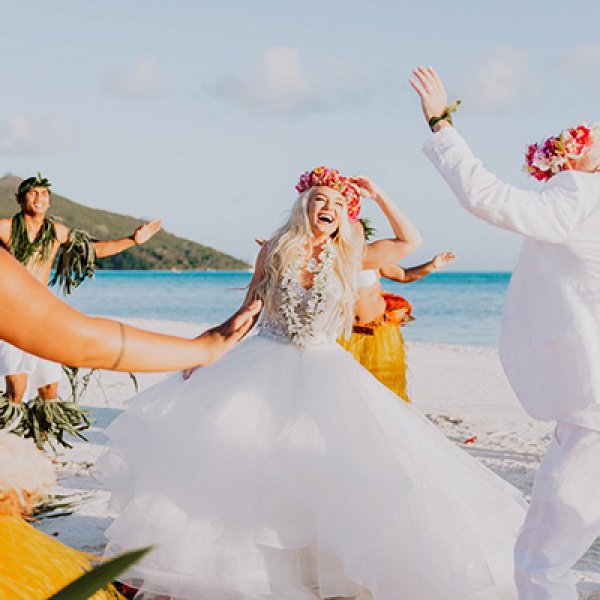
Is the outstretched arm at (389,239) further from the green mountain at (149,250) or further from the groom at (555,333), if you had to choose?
the green mountain at (149,250)

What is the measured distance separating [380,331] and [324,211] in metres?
2.12

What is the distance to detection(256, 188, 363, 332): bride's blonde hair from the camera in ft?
17.4

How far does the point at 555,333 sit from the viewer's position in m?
3.49

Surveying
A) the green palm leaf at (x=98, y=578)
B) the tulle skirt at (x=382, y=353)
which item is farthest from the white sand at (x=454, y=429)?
the green palm leaf at (x=98, y=578)

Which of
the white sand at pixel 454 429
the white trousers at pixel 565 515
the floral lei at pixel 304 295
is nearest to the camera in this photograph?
the white trousers at pixel 565 515

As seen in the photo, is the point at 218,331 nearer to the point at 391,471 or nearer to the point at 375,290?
the point at 391,471

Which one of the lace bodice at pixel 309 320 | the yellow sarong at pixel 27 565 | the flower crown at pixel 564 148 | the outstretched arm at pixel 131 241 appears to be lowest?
the yellow sarong at pixel 27 565

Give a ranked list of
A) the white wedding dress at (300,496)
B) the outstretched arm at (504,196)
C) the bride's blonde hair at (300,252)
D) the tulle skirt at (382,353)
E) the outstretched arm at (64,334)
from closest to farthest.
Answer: the outstretched arm at (64,334), the outstretched arm at (504,196), the white wedding dress at (300,496), the bride's blonde hair at (300,252), the tulle skirt at (382,353)

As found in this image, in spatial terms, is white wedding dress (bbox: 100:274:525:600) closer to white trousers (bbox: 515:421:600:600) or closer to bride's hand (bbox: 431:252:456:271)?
white trousers (bbox: 515:421:600:600)

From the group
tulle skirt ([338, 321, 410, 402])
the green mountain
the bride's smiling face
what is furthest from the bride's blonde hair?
the green mountain

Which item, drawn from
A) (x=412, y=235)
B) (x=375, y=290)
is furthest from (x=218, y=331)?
(x=375, y=290)

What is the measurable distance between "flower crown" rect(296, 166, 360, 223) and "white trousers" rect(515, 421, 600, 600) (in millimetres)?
2467

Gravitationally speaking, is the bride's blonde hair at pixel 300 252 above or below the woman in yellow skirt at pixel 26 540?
above

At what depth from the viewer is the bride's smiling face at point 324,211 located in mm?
5469
